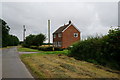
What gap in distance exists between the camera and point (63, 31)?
1614 inches

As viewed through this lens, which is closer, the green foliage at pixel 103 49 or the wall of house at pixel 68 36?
the green foliage at pixel 103 49

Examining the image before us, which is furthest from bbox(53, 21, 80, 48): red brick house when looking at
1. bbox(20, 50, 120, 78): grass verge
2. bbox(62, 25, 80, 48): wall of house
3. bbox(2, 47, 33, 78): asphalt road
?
bbox(20, 50, 120, 78): grass verge

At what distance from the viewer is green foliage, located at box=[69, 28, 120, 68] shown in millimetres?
9422

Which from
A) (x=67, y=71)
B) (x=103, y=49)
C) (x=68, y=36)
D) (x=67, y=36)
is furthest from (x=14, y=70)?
(x=68, y=36)

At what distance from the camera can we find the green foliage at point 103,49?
9.42 meters

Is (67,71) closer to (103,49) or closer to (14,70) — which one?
(14,70)

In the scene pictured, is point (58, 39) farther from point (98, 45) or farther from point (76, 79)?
point (76, 79)

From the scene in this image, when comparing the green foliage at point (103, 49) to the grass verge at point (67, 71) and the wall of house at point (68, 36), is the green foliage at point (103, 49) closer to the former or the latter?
the grass verge at point (67, 71)

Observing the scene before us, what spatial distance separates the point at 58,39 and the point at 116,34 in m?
34.7

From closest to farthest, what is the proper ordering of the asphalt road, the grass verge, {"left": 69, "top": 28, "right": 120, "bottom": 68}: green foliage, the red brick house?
the grass verge
the asphalt road
{"left": 69, "top": 28, "right": 120, "bottom": 68}: green foliage
the red brick house

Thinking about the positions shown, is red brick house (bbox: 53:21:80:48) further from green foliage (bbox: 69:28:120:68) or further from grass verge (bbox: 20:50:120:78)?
grass verge (bbox: 20:50:120:78)

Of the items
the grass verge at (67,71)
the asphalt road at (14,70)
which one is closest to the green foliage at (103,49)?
the grass verge at (67,71)

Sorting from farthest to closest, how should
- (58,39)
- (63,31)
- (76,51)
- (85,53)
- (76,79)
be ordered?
(58,39), (63,31), (76,51), (85,53), (76,79)

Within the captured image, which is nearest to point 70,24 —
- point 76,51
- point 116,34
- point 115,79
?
point 76,51
